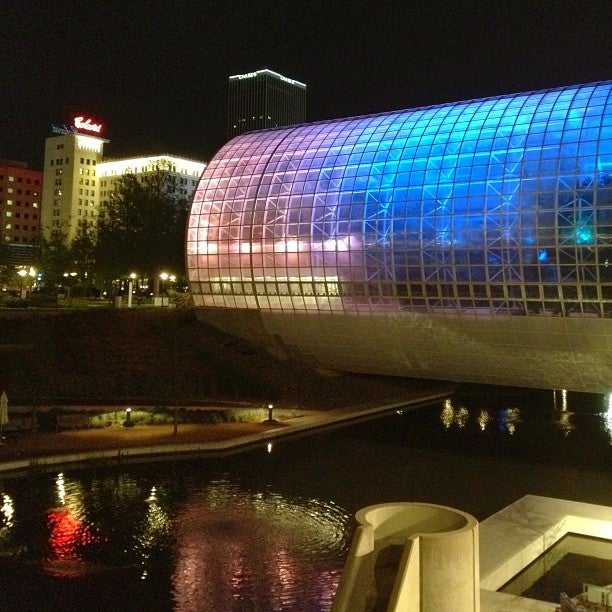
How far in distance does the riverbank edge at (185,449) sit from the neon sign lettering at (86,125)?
172 meters

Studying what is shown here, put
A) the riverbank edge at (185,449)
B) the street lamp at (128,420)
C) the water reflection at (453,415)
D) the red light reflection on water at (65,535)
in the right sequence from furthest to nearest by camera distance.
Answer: the water reflection at (453,415), the street lamp at (128,420), the riverbank edge at (185,449), the red light reflection on water at (65,535)

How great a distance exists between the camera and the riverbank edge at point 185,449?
979 inches

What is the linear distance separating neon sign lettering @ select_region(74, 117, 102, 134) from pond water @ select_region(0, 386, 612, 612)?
174 metres

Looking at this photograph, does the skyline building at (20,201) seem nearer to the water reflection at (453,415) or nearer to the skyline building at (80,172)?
the skyline building at (80,172)

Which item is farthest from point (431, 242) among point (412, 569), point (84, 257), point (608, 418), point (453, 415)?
point (84, 257)

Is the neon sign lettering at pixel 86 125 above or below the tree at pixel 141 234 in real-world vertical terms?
above

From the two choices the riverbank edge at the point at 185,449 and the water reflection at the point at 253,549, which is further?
the riverbank edge at the point at 185,449

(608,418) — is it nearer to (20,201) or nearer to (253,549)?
(253,549)

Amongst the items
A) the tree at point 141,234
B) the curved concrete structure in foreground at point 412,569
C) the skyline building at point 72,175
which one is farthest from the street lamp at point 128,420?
the skyline building at point 72,175

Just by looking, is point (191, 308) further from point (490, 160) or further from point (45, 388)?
point (490, 160)

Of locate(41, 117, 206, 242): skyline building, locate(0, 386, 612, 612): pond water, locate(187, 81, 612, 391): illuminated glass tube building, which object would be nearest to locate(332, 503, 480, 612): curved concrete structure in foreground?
locate(0, 386, 612, 612): pond water

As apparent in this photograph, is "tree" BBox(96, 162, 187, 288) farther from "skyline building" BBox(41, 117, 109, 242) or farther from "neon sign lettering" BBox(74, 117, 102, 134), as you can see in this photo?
"neon sign lettering" BBox(74, 117, 102, 134)

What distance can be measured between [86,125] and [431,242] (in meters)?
168

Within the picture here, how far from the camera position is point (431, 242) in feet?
144
